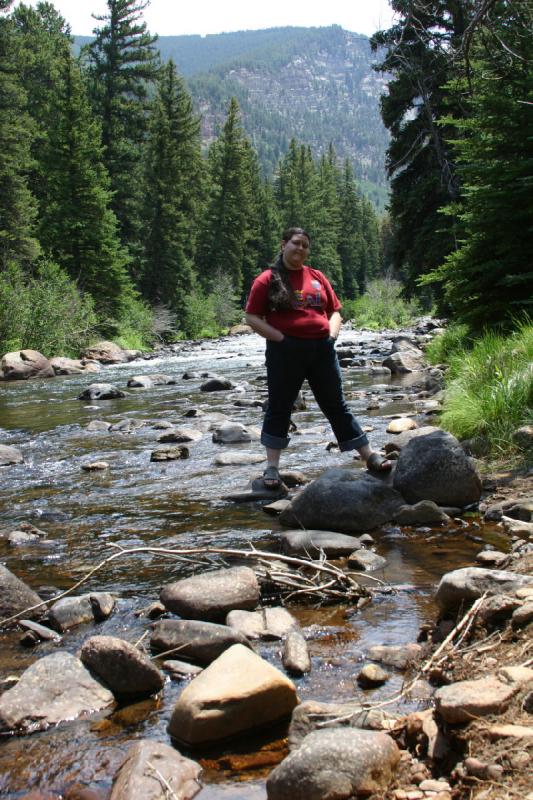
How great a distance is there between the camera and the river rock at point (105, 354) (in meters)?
24.9

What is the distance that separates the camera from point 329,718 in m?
2.63

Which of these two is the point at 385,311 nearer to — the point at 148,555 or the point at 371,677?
the point at 148,555

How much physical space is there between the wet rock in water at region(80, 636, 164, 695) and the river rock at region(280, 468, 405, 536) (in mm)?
2319

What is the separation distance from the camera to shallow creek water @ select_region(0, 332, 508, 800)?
259 centimetres

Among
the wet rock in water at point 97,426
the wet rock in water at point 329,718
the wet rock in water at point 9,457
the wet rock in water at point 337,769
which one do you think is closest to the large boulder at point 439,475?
the wet rock in water at point 329,718

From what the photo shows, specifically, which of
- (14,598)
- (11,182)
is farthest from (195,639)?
(11,182)

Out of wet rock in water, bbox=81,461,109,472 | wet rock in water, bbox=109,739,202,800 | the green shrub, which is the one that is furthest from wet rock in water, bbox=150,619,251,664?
the green shrub

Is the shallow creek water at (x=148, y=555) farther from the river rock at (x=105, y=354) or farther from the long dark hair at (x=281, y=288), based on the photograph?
the river rock at (x=105, y=354)

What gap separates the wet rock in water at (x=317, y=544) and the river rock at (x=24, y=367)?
53.9ft

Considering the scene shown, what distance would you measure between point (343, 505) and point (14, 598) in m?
2.36

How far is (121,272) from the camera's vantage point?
33.3 m

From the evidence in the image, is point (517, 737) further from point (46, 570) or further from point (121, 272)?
point (121, 272)

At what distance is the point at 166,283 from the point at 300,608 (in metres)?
39.9

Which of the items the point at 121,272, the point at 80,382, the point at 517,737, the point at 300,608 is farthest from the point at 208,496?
the point at 121,272
